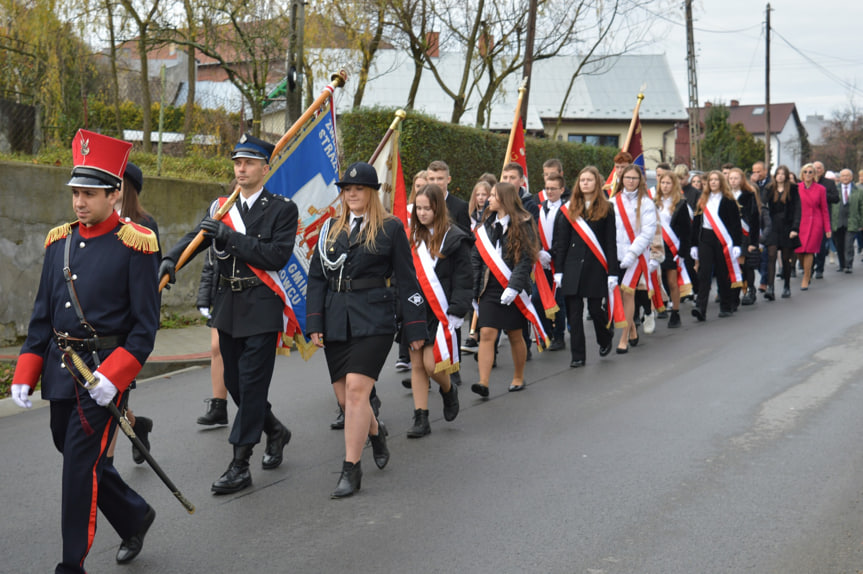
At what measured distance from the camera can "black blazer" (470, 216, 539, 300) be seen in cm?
785

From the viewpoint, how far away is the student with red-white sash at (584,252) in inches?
370

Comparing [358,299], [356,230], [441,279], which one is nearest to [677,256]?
[441,279]

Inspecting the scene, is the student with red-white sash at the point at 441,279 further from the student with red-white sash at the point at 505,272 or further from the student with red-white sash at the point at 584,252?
the student with red-white sash at the point at 584,252

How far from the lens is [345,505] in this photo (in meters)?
5.23

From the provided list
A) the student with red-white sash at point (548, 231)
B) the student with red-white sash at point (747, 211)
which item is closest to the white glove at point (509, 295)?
the student with red-white sash at point (548, 231)

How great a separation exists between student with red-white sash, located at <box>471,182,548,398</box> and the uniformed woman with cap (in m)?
2.34

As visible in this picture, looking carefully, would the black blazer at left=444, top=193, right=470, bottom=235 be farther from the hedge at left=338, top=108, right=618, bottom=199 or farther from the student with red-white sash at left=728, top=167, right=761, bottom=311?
the hedge at left=338, top=108, right=618, bottom=199

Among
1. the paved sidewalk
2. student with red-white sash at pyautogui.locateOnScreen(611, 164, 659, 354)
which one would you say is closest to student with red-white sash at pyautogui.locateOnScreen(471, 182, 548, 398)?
student with red-white sash at pyautogui.locateOnScreen(611, 164, 659, 354)

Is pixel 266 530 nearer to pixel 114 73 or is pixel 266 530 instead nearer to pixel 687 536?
pixel 687 536

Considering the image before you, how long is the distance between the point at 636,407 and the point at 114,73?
14.2 m

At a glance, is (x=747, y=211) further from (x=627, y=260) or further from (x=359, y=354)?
(x=359, y=354)

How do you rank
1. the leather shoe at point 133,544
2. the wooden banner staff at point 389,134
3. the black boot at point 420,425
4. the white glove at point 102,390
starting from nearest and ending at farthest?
the white glove at point 102,390
the leather shoe at point 133,544
the black boot at point 420,425
the wooden banner staff at point 389,134

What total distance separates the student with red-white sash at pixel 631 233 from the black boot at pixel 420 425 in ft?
12.7

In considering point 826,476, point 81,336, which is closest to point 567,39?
point 826,476
